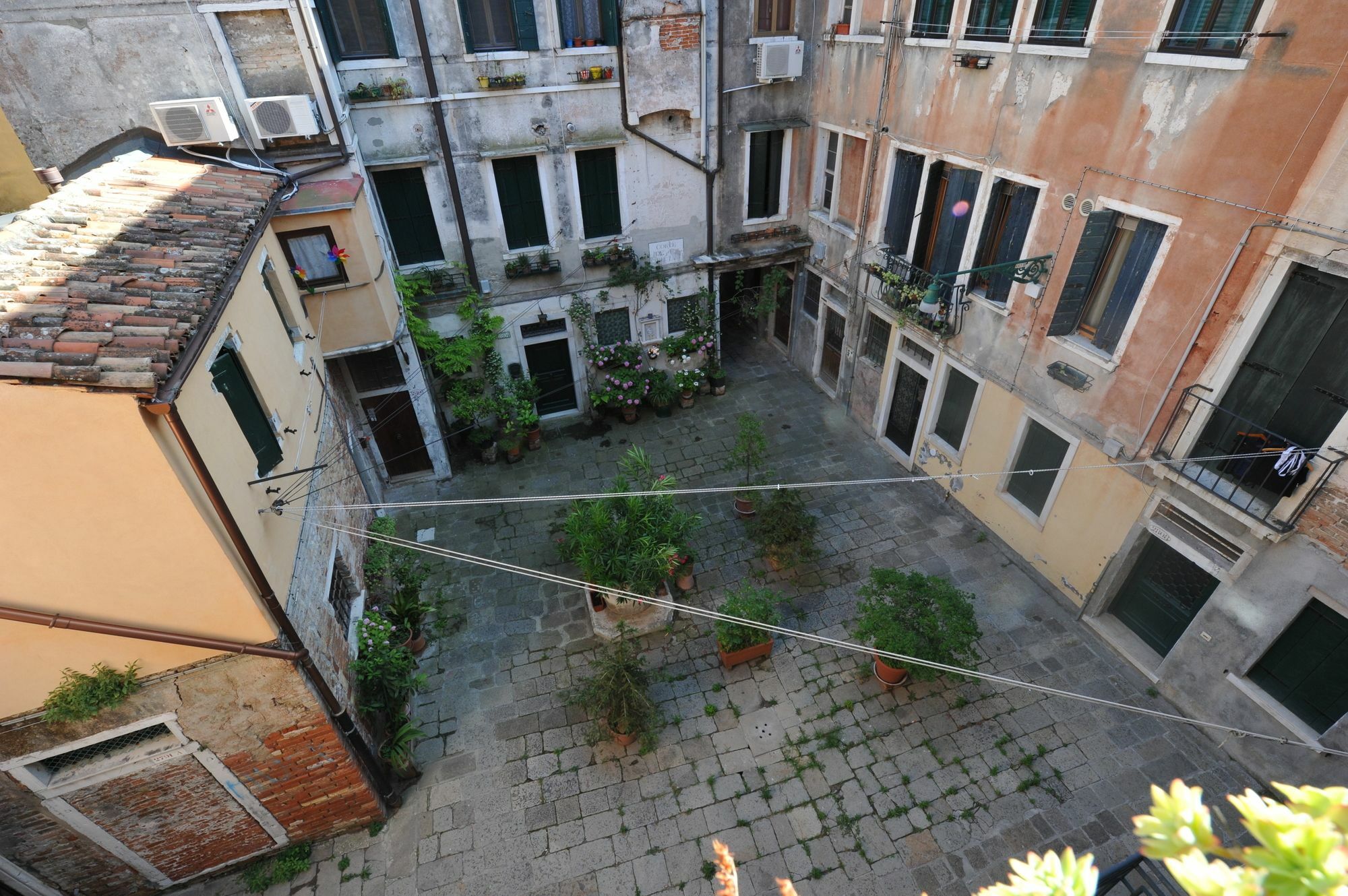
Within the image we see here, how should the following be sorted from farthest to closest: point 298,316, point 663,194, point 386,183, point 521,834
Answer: point 663,194 < point 386,183 < point 298,316 < point 521,834

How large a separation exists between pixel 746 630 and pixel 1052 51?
816cm

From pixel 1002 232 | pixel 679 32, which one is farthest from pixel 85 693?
pixel 679 32

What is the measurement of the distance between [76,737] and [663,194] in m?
11.5

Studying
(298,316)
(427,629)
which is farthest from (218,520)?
(427,629)

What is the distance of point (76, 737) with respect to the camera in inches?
220

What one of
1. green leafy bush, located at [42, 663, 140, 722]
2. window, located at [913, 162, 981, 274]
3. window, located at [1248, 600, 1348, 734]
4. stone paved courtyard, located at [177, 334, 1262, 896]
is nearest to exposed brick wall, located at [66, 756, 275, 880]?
stone paved courtyard, located at [177, 334, 1262, 896]

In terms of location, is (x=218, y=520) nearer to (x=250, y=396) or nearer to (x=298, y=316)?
(x=250, y=396)

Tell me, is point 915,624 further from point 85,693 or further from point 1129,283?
point 85,693

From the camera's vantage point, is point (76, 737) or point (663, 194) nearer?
point (76, 737)

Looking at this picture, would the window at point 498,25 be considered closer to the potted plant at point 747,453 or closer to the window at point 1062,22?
the potted plant at point 747,453

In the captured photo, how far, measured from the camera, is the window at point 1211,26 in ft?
20.2

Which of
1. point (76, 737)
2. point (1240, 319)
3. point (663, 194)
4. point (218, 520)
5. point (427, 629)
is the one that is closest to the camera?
point (218, 520)

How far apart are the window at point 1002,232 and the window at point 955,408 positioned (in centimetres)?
149

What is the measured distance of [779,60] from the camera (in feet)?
38.9
